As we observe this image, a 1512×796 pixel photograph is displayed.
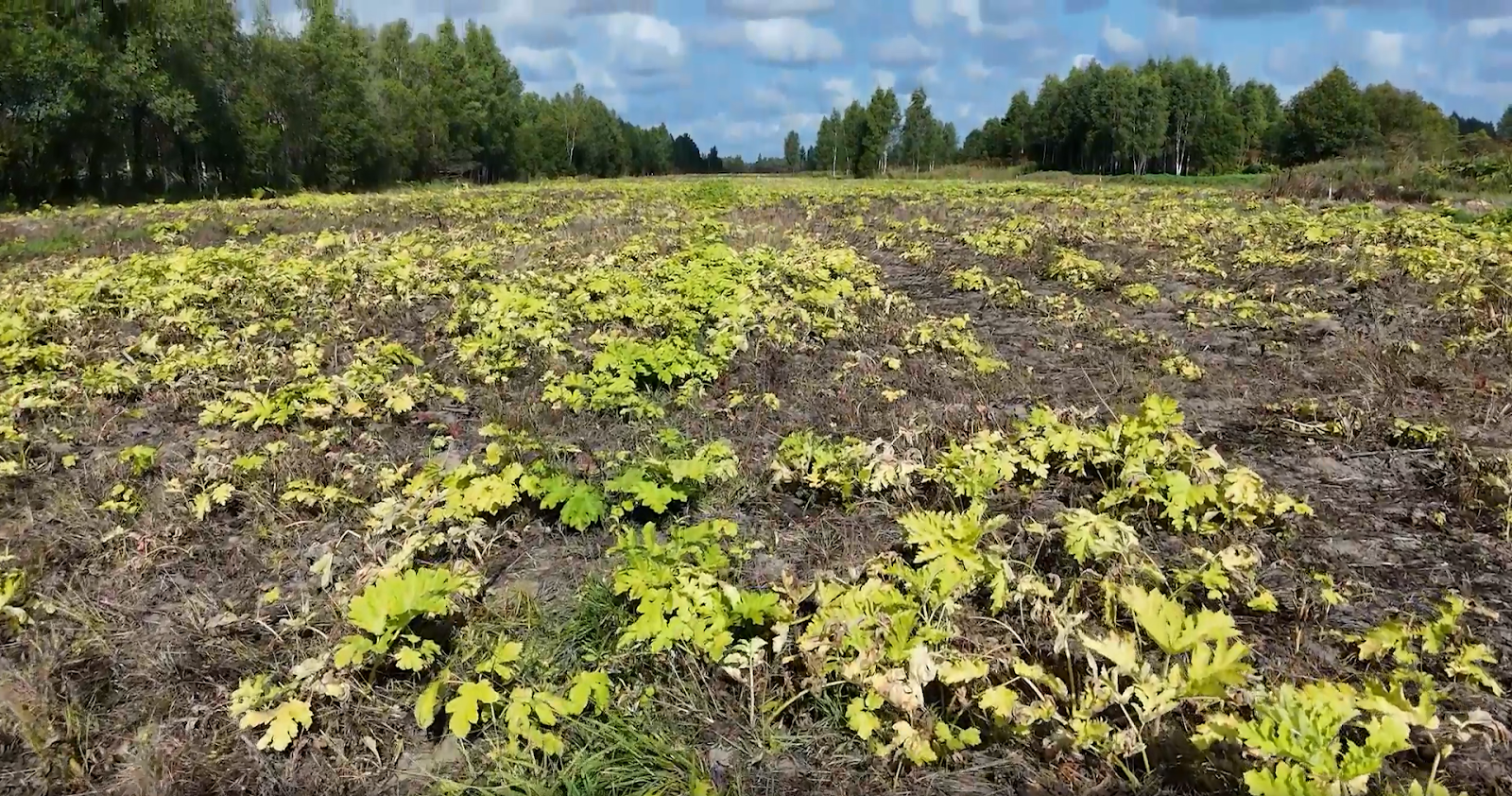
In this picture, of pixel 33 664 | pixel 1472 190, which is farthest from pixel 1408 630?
pixel 1472 190

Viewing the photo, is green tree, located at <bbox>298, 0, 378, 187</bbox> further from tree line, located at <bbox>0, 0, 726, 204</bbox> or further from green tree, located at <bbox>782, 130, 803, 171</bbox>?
green tree, located at <bbox>782, 130, 803, 171</bbox>

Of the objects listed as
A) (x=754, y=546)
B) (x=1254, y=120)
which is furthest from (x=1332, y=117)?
(x=754, y=546)

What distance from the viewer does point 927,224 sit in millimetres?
13281

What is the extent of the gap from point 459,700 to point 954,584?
1662mm

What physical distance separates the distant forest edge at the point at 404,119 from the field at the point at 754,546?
1172 cm

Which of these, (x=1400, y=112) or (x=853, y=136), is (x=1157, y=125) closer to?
(x=1400, y=112)

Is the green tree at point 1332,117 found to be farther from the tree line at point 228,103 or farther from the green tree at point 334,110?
the green tree at point 334,110

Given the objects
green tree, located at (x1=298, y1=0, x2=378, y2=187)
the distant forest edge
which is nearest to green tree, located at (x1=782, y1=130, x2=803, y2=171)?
the distant forest edge

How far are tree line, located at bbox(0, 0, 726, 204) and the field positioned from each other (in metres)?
11.7

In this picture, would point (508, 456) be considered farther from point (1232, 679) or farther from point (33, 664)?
point (1232, 679)

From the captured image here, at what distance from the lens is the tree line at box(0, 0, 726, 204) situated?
23.2 m

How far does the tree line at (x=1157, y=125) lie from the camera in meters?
57.6

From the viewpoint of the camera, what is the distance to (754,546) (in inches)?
137

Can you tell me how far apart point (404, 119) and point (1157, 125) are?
5653 cm
